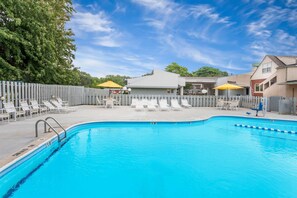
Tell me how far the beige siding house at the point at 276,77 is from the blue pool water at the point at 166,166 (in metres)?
12.3

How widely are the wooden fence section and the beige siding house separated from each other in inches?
756

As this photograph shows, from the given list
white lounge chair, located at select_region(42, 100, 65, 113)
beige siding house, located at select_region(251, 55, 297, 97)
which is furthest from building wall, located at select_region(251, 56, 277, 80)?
white lounge chair, located at select_region(42, 100, 65, 113)

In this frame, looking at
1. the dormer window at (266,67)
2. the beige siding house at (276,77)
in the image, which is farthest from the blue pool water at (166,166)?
the dormer window at (266,67)

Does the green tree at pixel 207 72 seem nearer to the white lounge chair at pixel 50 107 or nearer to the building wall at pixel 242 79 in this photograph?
the building wall at pixel 242 79

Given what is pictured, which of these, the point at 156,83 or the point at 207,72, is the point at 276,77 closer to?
the point at 156,83

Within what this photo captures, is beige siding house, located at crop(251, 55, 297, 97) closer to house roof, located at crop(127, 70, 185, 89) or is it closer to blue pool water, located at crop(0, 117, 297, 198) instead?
house roof, located at crop(127, 70, 185, 89)

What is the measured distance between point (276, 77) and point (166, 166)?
20220 millimetres

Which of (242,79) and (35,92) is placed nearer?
(35,92)

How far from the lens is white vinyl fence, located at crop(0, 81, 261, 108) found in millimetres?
9559

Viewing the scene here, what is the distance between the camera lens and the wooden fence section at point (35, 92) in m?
9.19

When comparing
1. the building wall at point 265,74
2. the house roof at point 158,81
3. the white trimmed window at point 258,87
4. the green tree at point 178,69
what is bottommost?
the white trimmed window at point 258,87

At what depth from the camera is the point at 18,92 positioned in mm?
9891

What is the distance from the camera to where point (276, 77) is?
20156 millimetres

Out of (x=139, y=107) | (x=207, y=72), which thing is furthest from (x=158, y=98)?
(x=207, y=72)
